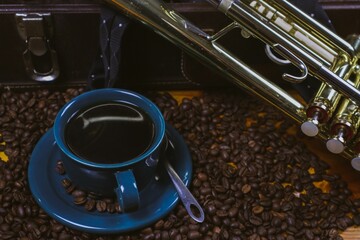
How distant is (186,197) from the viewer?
0.82 meters

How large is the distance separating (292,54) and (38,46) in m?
0.40

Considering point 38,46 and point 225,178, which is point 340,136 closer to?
point 225,178

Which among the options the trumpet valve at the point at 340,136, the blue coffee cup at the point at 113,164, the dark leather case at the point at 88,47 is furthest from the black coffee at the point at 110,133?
the trumpet valve at the point at 340,136

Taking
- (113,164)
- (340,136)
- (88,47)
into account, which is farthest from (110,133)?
(340,136)

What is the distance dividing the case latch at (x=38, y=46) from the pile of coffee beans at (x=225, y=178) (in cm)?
4

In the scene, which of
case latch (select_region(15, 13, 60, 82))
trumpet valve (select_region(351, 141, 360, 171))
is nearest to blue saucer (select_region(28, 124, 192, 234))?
case latch (select_region(15, 13, 60, 82))

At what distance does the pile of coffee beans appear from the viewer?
32.2 inches

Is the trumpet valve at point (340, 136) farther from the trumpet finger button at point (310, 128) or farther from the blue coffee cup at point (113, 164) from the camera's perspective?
the blue coffee cup at point (113, 164)

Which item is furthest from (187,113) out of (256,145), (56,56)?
(56,56)

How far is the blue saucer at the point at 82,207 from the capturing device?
79 centimetres

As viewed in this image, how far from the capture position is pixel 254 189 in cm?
88

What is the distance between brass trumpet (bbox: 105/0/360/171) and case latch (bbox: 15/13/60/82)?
12cm

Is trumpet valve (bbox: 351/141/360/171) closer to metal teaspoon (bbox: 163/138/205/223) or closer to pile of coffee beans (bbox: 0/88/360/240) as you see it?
pile of coffee beans (bbox: 0/88/360/240)

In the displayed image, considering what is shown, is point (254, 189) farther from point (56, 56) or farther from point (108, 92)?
point (56, 56)
